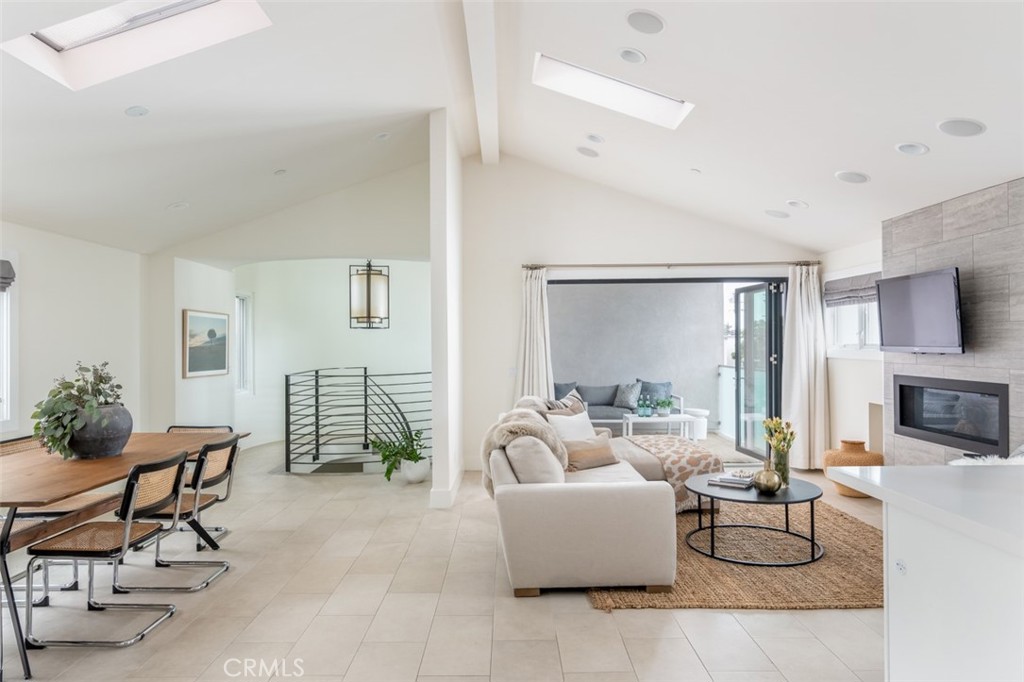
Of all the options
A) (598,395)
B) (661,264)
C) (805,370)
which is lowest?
(598,395)

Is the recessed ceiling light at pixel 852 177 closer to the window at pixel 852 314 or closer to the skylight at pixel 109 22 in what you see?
the window at pixel 852 314

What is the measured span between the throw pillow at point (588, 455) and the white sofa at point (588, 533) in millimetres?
1266

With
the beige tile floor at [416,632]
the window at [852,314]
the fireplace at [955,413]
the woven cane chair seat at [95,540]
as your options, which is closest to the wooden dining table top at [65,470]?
the woven cane chair seat at [95,540]

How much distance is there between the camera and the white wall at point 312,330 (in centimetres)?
851

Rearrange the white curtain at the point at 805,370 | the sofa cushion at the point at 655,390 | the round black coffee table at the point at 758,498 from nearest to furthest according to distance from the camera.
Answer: the round black coffee table at the point at 758,498 < the white curtain at the point at 805,370 < the sofa cushion at the point at 655,390

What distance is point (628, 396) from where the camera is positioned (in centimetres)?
864

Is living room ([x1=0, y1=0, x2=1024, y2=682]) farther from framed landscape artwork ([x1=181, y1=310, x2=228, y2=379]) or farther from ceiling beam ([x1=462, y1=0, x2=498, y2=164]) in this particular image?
framed landscape artwork ([x1=181, y1=310, x2=228, y2=379])

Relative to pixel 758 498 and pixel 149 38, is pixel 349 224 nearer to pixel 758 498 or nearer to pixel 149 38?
pixel 149 38

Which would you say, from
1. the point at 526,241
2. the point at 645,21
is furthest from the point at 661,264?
the point at 645,21

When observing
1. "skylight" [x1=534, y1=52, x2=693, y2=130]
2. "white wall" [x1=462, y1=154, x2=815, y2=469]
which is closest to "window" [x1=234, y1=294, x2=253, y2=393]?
"white wall" [x1=462, y1=154, x2=815, y2=469]

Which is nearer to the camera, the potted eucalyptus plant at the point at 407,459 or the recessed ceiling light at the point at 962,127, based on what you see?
the recessed ceiling light at the point at 962,127

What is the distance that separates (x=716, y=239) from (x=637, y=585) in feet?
14.7

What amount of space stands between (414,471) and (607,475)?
2.36 metres

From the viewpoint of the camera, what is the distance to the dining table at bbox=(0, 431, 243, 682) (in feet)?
8.36
